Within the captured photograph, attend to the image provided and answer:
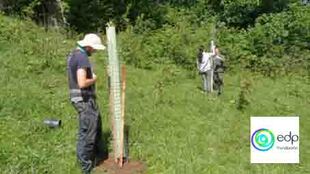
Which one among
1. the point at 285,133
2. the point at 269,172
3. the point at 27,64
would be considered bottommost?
the point at 269,172

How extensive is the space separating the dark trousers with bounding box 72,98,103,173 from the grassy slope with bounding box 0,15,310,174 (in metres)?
0.23

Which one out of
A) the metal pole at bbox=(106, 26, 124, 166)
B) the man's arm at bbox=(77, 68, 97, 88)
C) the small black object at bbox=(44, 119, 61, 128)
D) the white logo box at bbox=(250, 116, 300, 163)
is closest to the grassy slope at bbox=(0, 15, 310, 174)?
the small black object at bbox=(44, 119, 61, 128)

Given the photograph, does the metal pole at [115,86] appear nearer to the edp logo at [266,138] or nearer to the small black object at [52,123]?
the small black object at [52,123]

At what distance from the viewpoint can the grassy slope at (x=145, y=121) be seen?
8914 mm

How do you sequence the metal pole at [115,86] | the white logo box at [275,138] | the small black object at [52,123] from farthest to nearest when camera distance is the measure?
the small black object at [52,123]
the metal pole at [115,86]
the white logo box at [275,138]

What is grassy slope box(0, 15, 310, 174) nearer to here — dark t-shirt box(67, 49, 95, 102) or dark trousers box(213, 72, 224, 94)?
dark trousers box(213, 72, 224, 94)

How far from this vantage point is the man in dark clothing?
7961 millimetres

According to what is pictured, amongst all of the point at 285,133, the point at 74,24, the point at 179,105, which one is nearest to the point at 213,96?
the point at 179,105

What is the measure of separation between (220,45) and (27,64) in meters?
12.7

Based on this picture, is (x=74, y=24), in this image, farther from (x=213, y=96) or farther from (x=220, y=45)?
(x=213, y=96)

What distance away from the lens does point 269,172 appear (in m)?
9.21

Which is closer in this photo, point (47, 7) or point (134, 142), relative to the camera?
point (134, 142)

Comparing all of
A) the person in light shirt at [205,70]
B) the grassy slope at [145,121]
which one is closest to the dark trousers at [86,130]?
the grassy slope at [145,121]

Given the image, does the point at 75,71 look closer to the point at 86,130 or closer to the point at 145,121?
the point at 86,130
